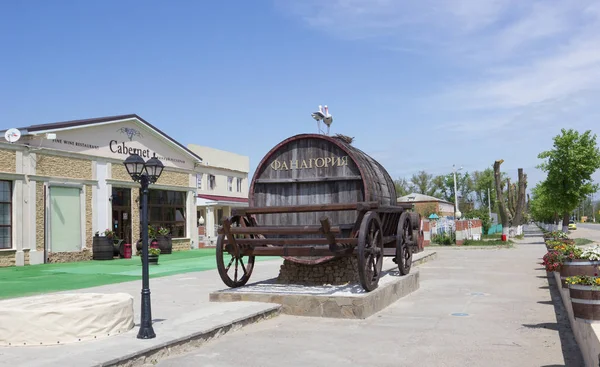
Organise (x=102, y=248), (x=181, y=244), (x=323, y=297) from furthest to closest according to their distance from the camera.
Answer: (x=181, y=244) < (x=102, y=248) < (x=323, y=297)

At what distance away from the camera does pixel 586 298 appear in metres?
6.01

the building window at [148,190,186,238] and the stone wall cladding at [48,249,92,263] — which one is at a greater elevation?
the building window at [148,190,186,238]

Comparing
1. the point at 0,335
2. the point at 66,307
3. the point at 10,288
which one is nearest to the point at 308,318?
the point at 66,307

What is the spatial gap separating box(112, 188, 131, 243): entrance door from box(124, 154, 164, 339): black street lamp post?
19.8 m

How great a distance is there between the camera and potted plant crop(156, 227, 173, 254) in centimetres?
2834

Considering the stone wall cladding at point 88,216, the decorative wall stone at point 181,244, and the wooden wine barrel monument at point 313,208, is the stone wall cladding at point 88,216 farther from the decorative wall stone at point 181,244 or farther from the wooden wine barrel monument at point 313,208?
the wooden wine barrel monument at point 313,208

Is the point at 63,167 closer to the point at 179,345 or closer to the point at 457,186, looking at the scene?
the point at 179,345

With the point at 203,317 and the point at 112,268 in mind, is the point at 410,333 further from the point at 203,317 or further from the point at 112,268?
the point at 112,268

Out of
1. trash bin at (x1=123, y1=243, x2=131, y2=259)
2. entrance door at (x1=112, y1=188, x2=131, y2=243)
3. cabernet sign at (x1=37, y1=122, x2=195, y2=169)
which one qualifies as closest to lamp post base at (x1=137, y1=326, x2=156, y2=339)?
cabernet sign at (x1=37, y1=122, x2=195, y2=169)

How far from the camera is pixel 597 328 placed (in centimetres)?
566

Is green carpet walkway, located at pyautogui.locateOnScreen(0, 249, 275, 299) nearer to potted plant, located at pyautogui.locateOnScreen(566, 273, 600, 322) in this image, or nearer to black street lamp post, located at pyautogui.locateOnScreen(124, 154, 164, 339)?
Answer: black street lamp post, located at pyautogui.locateOnScreen(124, 154, 164, 339)

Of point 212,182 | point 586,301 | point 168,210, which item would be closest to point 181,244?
point 168,210

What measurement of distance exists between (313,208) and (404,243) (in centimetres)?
331

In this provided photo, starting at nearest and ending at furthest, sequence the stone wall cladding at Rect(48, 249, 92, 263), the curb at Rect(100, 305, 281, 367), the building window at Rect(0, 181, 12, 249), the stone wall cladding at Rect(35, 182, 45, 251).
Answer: the curb at Rect(100, 305, 281, 367), the building window at Rect(0, 181, 12, 249), the stone wall cladding at Rect(35, 182, 45, 251), the stone wall cladding at Rect(48, 249, 92, 263)
